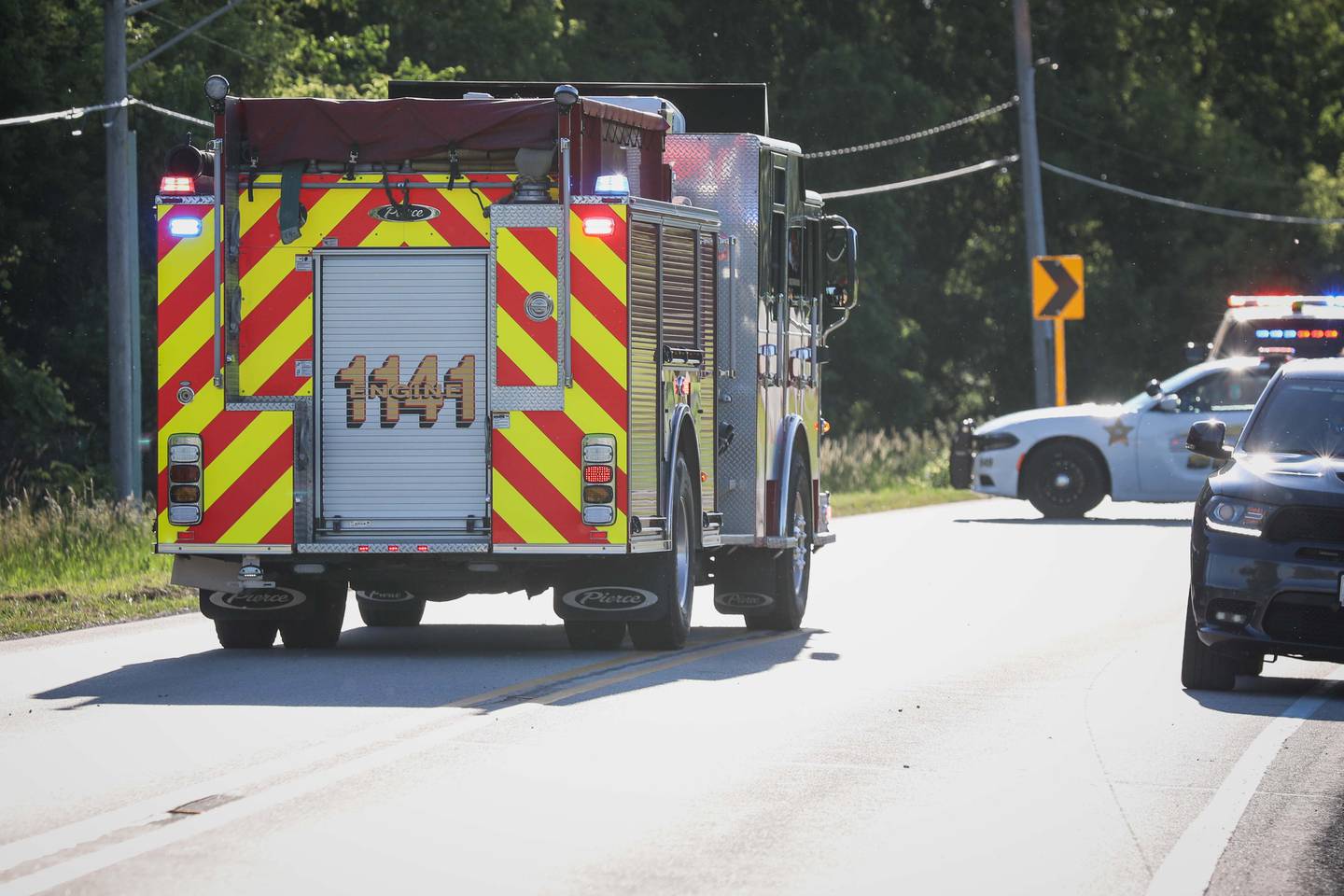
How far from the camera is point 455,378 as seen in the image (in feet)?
44.1

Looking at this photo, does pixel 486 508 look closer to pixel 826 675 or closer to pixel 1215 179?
pixel 826 675

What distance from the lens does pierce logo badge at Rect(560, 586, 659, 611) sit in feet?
44.8

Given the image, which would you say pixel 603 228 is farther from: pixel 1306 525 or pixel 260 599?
pixel 1306 525

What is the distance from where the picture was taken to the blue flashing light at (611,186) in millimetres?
13203

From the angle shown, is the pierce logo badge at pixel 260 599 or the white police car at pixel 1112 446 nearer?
the pierce logo badge at pixel 260 599

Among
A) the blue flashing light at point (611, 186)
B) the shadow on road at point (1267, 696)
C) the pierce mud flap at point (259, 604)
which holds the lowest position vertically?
the shadow on road at point (1267, 696)

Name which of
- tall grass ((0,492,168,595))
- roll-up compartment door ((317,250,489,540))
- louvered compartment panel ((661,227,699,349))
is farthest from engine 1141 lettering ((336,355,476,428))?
tall grass ((0,492,168,595))

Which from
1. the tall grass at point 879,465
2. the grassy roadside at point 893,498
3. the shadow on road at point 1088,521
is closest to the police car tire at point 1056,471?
the shadow on road at point 1088,521

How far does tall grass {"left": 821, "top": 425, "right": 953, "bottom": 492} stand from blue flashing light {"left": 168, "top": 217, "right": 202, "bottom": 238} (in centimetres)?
2153

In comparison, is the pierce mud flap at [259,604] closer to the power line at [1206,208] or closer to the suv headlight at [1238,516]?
the suv headlight at [1238,516]

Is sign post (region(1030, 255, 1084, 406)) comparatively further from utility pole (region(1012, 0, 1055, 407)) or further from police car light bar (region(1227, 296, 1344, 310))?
police car light bar (region(1227, 296, 1344, 310))

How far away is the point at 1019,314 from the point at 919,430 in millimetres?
3227

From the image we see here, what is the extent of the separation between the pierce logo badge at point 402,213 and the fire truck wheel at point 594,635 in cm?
233

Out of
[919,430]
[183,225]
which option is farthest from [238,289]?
[919,430]
